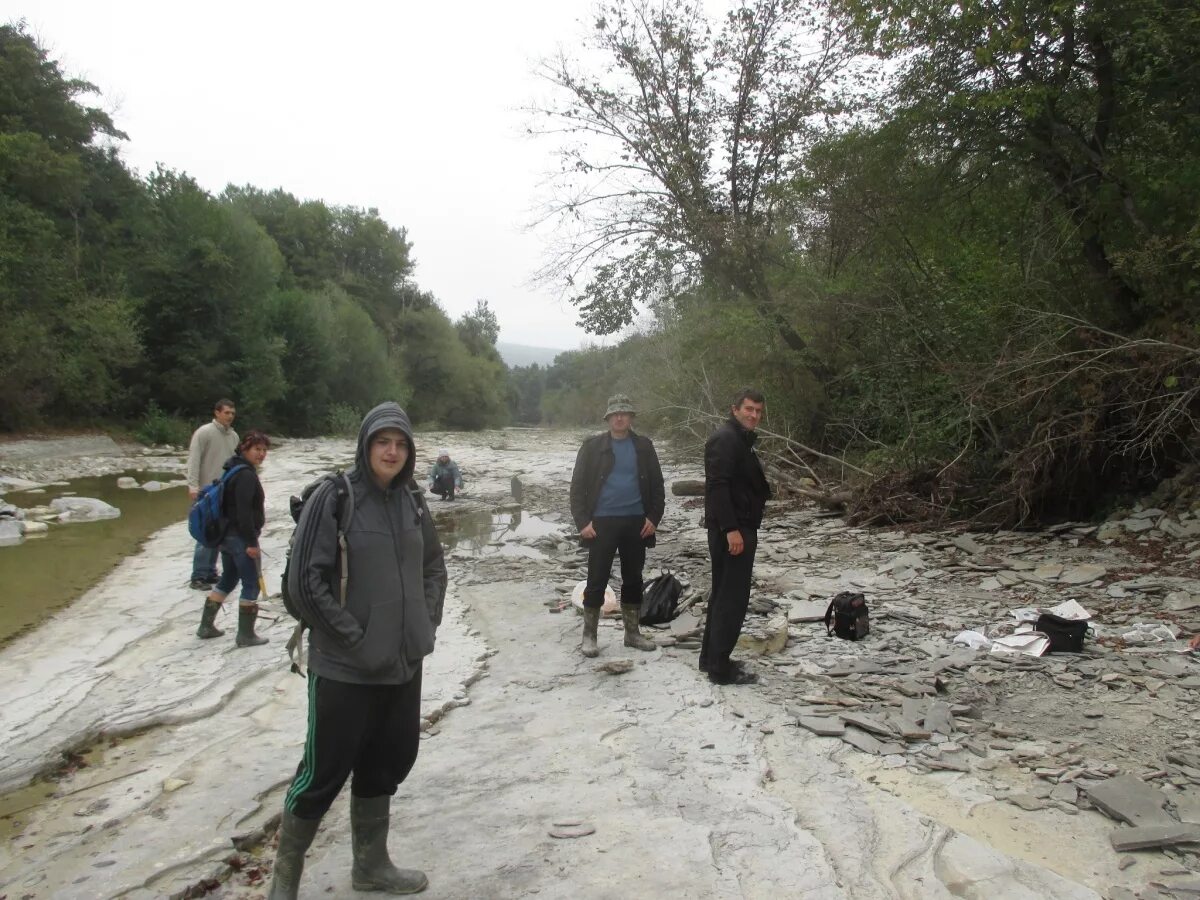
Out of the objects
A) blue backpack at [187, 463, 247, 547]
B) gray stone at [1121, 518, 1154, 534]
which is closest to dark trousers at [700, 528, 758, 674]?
blue backpack at [187, 463, 247, 547]

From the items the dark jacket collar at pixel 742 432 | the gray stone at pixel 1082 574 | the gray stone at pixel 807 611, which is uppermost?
the dark jacket collar at pixel 742 432

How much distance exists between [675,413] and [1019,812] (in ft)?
49.7

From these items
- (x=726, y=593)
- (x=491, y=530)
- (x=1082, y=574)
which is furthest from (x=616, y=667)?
(x=491, y=530)

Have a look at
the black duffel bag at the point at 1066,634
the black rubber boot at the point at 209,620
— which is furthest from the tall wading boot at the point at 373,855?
the black duffel bag at the point at 1066,634

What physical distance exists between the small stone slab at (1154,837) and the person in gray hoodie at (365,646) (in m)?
2.72

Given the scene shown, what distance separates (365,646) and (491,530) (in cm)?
1081

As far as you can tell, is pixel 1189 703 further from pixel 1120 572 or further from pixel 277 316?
pixel 277 316

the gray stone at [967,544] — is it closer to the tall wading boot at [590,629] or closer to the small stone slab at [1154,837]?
the tall wading boot at [590,629]

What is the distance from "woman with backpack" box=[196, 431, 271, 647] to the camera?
621 centimetres

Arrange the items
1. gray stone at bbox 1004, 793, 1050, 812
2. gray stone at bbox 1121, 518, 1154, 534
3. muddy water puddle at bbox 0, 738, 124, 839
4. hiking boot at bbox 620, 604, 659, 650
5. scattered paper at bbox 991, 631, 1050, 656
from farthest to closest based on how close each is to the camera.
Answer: gray stone at bbox 1121, 518, 1154, 534, hiking boot at bbox 620, 604, 659, 650, scattered paper at bbox 991, 631, 1050, 656, muddy water puddle at bbox 0, 738, 124, 839, gray stone at bbox 1004, 793, 1050, 812

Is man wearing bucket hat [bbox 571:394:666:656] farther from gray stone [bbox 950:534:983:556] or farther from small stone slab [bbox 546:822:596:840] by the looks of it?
gray stone [bbox 950:534:983:556]

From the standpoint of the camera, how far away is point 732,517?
5023mm

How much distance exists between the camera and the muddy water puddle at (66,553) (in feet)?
26.7

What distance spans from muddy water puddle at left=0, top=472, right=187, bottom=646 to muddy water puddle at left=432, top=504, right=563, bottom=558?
4.11m
